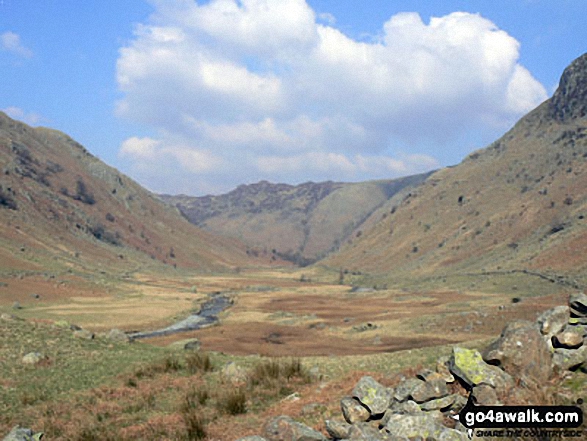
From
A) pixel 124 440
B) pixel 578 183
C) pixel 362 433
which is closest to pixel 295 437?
pixel 362 433

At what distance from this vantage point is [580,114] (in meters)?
162

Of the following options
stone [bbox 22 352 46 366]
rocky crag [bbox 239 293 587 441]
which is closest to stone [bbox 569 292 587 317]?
rocky crag [bbox 239 293 587 441]

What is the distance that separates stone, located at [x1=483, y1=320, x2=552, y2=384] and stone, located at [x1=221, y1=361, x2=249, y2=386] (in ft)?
33.4

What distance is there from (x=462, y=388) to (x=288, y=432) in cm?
490

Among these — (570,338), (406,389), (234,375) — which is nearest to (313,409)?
(406,389)

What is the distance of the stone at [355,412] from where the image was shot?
472 inches

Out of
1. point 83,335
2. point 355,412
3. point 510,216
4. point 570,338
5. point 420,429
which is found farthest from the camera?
point 510,216

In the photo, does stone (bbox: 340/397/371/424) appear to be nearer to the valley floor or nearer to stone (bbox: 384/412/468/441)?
the valley floor

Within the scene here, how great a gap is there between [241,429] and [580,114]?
188m

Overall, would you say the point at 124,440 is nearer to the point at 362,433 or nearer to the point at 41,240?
the point at 362,433

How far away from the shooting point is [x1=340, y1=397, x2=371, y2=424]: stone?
1200cm

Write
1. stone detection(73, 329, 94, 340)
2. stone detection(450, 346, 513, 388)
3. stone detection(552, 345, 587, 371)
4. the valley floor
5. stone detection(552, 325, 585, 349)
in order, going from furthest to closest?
stone detection(73, 329, 94, 340) → the valley floor → stone detection(552, 325, 585, 349) → stone detection(552, 345, 587, 371) → stone detection(450, 346, 513, 388)

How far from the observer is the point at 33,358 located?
21.3 meters

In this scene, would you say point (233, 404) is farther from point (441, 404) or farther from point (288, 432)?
point (441, 404)
